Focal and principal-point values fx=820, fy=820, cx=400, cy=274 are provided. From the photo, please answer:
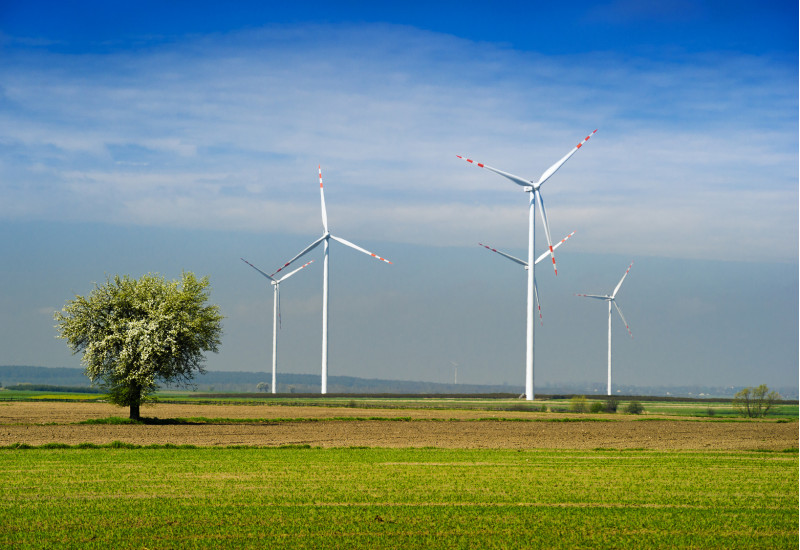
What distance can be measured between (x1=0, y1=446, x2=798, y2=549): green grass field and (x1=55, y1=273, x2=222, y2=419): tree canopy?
85.8 ft

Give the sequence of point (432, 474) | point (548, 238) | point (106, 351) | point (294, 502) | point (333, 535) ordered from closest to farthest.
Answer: point (333, 535) → point (294, 502) → point (432, 474) → point (106, 351) → point (548, 238)

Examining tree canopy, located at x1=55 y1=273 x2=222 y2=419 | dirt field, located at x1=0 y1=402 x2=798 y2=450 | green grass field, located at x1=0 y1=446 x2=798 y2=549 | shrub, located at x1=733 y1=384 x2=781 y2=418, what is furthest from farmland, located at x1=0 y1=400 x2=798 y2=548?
shrub, located at x1=733 y1=384 x2=781 y2=418

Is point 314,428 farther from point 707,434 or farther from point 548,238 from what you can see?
point 548,238

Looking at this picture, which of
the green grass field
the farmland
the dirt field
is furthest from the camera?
the dirt field

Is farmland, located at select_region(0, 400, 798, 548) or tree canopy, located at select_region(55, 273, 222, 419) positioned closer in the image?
farmland, located at select_region(0, 400, 798, 548)

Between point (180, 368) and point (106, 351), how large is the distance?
5.19 meters

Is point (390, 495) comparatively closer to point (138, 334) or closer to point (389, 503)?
point (389, 503)

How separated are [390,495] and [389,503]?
1.27 m

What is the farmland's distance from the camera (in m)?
15.7

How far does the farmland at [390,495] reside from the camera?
619 inches

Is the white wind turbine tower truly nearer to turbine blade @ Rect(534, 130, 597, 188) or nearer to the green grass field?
turbine blade @ Rect(534, 130, 597, 188)

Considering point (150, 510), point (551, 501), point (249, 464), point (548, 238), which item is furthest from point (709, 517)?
point (548, 238)

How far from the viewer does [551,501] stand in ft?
65.8

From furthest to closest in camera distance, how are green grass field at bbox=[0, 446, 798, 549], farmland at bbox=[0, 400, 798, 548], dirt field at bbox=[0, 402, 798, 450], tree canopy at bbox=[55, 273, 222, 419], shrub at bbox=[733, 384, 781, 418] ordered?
shrub at bbox=[733, 384, 781, 418] < tree canopy at bbox=[55, 273, 222, 419] < dirt field at bbox=[0, 402, 798, 450] < farmland at bbox=[0, 400, 798, 548] < green grass field at bbox=[0, 446, 798, 549]
